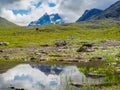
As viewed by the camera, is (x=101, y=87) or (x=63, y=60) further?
(x=63, y=60)

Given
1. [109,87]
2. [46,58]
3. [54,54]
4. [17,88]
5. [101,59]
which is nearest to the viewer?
[109,87]

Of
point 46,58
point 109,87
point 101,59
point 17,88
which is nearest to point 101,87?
point 109,87

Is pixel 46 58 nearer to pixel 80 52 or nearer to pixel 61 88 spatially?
pixel 80 52

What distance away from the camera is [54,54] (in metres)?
97.1

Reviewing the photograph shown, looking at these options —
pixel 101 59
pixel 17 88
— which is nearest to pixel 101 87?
pixel 17 88

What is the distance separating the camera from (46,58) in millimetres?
89812

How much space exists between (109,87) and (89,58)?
4751cm

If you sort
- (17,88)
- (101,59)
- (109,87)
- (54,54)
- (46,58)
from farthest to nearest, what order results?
(54,54) < (46,58) < (101,59) < (17,88) < (109,87)

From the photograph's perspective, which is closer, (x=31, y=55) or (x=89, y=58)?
(x=89, y=58)

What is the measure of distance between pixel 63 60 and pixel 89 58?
7366 millimetres

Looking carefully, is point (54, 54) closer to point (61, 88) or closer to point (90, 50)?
point (90, 50)

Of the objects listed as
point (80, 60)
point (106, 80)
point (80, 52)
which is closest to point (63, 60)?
point (80, 60)

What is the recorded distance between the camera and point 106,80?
139 ft

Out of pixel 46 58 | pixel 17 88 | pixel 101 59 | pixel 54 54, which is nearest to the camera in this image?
pixel 17 88
